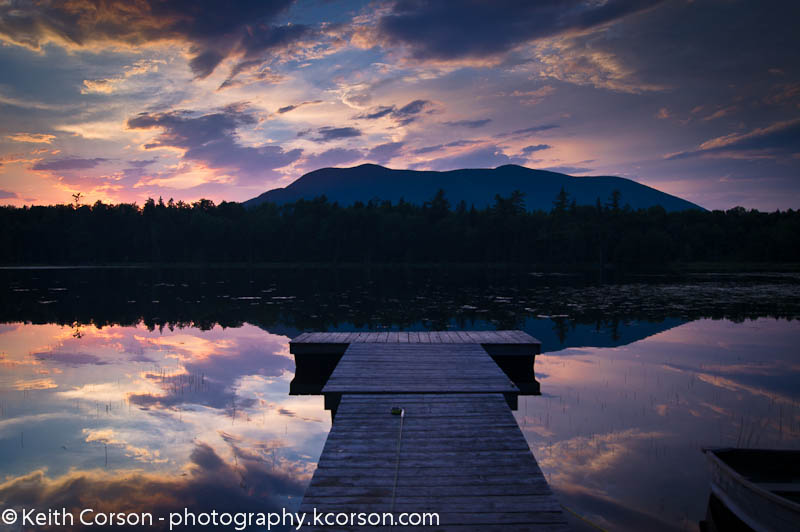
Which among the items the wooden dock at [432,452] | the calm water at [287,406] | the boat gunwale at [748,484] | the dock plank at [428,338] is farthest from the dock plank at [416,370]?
the boat gunwale at [748,484]

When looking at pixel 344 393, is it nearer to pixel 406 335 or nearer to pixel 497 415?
pixel 497 415

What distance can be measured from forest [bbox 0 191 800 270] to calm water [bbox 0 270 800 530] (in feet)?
236

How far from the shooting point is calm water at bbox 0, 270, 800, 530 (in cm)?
692

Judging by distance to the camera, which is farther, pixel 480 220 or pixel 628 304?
pixel 480 220

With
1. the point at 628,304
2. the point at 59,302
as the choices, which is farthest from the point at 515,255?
the point at 59,302

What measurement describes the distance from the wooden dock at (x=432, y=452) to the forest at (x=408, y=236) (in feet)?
272

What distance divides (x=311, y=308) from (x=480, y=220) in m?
79.7

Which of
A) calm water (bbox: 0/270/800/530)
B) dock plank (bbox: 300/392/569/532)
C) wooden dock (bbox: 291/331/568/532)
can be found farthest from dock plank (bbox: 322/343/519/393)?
dock plank (bbox: 300/392/569/532)

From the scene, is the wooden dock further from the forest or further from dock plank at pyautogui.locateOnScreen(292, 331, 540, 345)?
the forest

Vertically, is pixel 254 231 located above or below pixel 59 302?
above

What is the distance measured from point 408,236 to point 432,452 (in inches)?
3652

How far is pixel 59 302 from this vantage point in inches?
1189

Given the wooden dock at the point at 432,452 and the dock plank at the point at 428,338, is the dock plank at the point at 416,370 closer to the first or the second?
the wooden dock at the point at 432,452

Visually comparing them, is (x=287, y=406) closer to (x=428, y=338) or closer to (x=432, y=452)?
(x=428, y=338)
